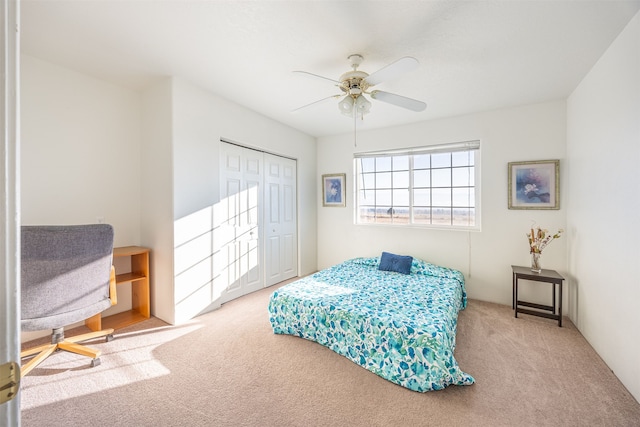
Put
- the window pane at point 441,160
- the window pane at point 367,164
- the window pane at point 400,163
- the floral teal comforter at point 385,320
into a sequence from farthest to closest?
the window pane at point 367,164 → the window pane at point 400,163 → the window pane at point 441,160 → the floral teal comforter at point 385,320

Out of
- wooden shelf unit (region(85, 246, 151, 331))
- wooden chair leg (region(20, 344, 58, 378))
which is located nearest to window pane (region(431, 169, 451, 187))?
wooden shelf unit (region(85, 246, 151, 331))

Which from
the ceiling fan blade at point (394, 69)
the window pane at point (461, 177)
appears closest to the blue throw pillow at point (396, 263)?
the window pane at point (461, 177)

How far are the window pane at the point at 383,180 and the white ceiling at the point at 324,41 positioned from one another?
5.03ft

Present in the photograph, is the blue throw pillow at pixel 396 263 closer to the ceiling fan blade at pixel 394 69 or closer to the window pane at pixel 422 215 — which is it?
the window pane at pixel 422 215

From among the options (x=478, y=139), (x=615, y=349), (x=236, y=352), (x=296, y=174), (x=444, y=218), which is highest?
(x=478, y=139)

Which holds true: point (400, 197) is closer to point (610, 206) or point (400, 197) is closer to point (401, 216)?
point (401, 216)

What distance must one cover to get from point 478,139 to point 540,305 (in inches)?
85.8

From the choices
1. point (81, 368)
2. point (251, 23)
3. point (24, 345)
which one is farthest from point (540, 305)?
point (24, 345)

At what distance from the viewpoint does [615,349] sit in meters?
2.13

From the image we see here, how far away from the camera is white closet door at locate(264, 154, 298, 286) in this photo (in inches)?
166

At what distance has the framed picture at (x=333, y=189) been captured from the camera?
191 inches

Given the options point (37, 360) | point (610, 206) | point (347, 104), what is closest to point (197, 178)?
point (347, 104)

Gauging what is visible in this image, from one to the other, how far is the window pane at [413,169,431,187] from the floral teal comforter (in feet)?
4.57

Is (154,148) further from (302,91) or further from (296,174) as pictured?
(296,174)
